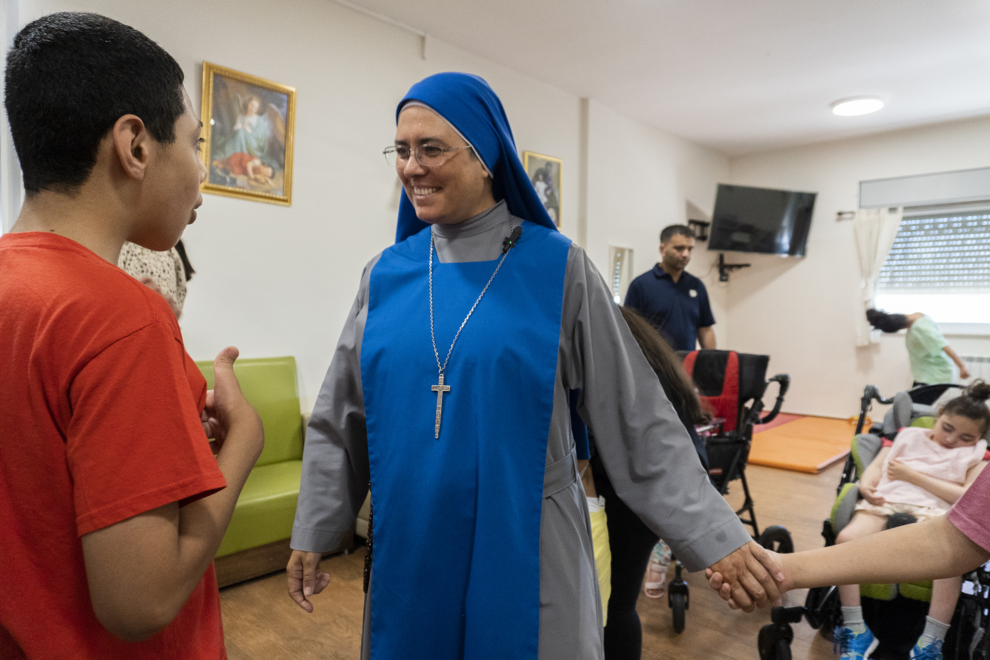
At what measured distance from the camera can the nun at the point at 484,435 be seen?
1093 mm

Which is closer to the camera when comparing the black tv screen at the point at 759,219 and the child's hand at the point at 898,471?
the child's hand at the point at 898,471

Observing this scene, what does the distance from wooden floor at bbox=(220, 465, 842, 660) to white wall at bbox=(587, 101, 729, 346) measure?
3.72m

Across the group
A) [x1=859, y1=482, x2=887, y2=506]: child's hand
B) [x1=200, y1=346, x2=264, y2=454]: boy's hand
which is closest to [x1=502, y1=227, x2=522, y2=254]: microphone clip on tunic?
[x1=200, y1=346, x2=264, y2=454]: boy's hand

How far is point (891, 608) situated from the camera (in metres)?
2.35

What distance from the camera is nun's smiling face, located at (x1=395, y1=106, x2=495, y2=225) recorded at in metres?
1.20

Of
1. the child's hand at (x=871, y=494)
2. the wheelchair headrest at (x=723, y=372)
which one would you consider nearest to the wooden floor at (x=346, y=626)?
the child's hand at (x=871, y=494)

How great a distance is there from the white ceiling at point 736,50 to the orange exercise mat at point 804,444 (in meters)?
3.41

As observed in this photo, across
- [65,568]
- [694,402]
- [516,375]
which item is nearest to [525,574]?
[516,375]

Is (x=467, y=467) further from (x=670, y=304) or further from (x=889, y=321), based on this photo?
(x=889, y=321)

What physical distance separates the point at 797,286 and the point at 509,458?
7828 mm

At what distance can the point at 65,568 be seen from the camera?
2.07 ft

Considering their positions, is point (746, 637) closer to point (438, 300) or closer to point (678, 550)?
point (678, 550)

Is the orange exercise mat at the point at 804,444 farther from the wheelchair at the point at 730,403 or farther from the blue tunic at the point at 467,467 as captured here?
the blue tunic at the point at 467,467

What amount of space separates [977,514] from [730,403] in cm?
251
